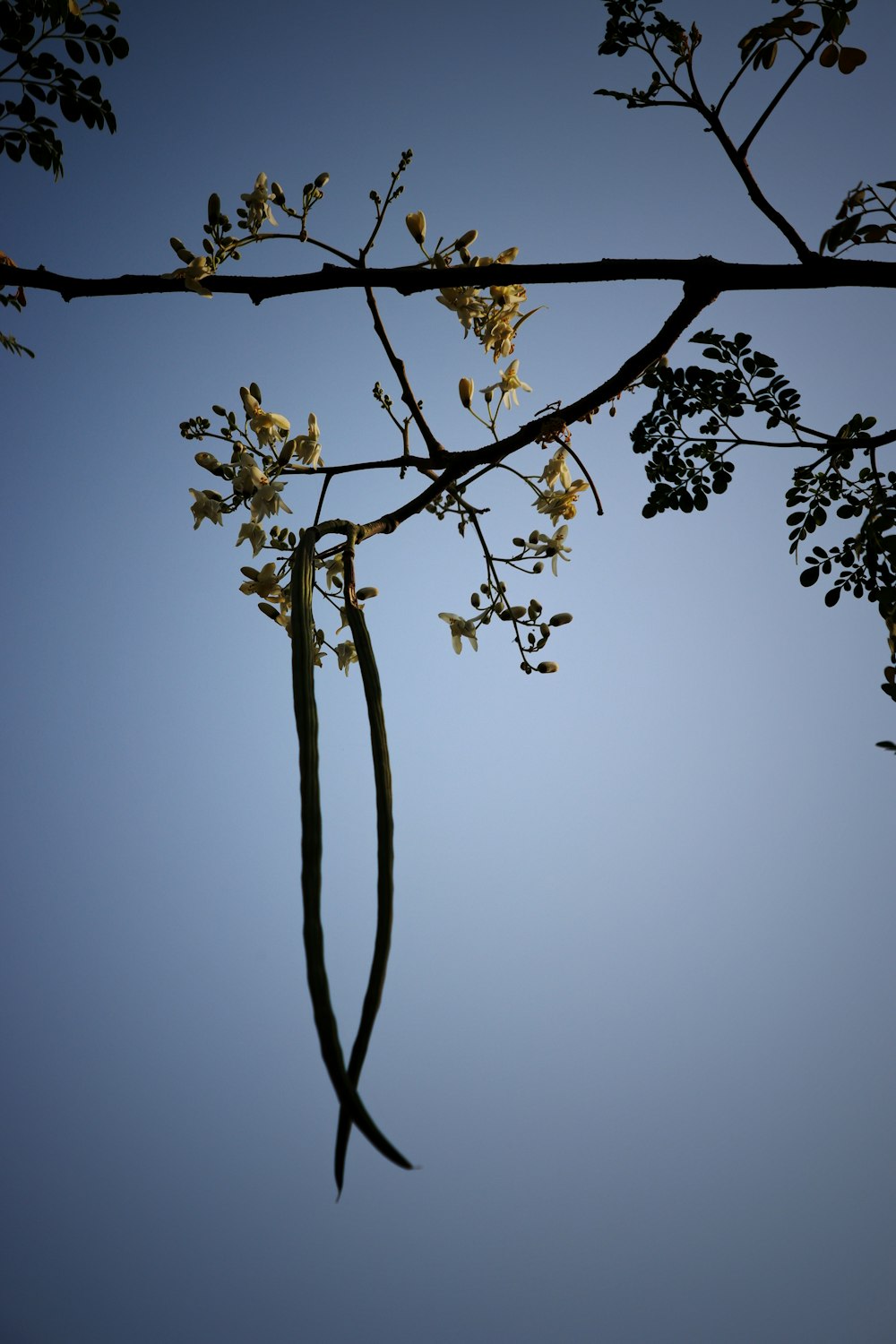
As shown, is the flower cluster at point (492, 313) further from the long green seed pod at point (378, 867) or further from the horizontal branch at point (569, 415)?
the long green seed pod at point (378, 867)

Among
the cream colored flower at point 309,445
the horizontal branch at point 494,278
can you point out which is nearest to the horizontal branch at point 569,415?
the horizontal branch at point 494,278

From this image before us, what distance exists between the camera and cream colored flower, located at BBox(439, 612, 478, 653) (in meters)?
0.93

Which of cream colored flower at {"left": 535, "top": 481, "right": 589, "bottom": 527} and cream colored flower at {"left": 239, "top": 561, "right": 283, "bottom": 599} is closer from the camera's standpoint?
cream colored flower at {"left": 239, "top": 561, "right": 283, "bottom": 599}

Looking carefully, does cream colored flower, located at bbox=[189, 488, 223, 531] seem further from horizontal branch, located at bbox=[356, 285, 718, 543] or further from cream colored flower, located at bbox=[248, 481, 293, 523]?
Result: horizontal branch, located at bbox=[356, 285, 718, 543]

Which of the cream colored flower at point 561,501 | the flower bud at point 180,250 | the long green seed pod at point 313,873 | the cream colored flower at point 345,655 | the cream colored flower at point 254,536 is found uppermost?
the flower bud at point 180,250

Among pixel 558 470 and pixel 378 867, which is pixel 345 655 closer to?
pixel 558 470

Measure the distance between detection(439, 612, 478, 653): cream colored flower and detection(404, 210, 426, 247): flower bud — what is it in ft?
1.19

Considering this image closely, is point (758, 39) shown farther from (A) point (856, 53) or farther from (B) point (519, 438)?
(B) point (519, 438)

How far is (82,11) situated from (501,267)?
69 cm

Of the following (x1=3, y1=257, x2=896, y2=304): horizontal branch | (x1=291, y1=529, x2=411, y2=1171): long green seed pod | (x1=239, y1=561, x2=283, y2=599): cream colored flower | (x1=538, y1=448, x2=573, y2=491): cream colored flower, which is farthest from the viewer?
(x1=538, y1=448, x2=573, y2=491): cream colored flower

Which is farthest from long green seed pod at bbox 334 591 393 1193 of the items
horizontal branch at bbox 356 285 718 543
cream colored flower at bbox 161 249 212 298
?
cream colored flower at bbox 161 249 212 298

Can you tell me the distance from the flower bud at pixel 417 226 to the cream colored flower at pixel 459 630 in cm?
36

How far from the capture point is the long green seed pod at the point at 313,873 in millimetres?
313

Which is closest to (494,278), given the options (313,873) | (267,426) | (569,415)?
(569,415)
